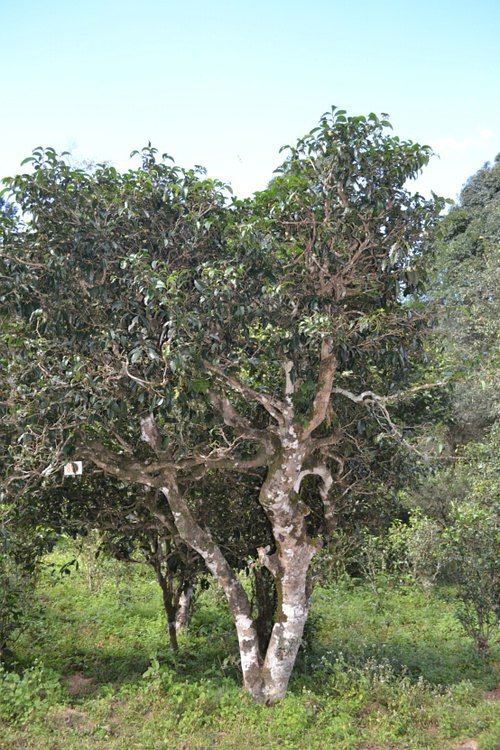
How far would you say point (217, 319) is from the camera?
6090 mm

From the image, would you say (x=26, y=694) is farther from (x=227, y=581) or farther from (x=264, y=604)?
(x=264, y=604)

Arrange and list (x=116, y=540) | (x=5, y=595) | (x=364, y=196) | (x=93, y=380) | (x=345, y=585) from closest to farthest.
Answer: (x=93, y=380) < (x=364, y=196) < (x=5, y=595) < (x=116, y=540) < (x=345, y=585)

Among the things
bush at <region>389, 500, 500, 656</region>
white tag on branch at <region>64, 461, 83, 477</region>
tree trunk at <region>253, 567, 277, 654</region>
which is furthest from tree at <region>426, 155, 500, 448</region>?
white tag on branch at <region>64, 461, 83, 477</region>

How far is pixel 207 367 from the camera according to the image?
20.3 ft

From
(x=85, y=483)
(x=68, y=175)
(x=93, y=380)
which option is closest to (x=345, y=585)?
(x=85, y=483)

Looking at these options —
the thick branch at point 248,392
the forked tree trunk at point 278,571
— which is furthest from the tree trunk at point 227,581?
the thick branch at point 248,392

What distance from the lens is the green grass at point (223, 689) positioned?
5.84 meters

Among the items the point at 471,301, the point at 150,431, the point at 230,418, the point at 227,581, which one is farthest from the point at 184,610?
the point at 471,301

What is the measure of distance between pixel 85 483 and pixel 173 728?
2.95 metres

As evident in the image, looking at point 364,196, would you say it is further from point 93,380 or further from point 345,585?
point 345,585

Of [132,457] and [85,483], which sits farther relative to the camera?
[85,483]

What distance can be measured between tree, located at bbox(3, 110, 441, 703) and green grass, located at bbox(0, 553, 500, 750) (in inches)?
26.8

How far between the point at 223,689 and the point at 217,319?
395 cm

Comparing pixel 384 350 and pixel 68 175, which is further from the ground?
pixel 68 175
